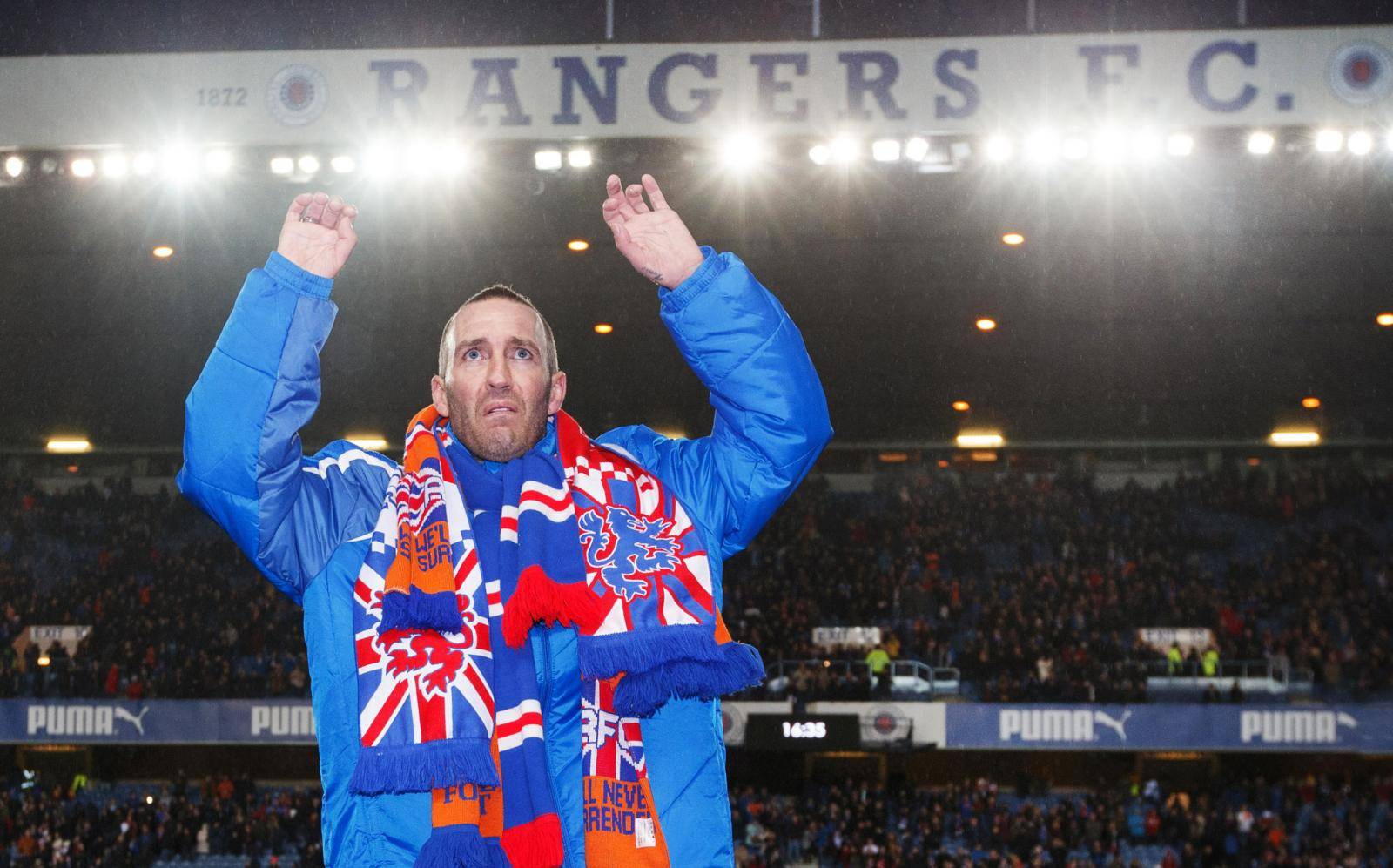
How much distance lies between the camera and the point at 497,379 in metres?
3.13

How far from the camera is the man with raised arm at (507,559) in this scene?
9.24ft

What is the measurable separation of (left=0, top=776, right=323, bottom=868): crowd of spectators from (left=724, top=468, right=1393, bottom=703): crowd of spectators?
27.3 ft

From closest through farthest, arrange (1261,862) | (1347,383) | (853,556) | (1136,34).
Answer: (1136,34), (1261,862), (1347,383), (853,556)

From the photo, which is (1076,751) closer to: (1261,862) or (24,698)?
(1261,862)

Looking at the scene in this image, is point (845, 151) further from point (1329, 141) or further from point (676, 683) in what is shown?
point (676, 683)

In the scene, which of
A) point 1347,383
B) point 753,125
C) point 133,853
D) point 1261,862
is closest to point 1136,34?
point 753,125

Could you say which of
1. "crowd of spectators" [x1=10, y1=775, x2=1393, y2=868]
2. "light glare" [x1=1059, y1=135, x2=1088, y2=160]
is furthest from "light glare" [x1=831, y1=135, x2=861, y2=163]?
"crowd of spectators" [x1=10, y1=775, x2=1393, y2=868]

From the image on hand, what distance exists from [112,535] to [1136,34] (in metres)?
24.9

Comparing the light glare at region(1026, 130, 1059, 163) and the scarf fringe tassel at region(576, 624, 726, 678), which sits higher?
the light glare at region(1026, 130, 1059, 163)

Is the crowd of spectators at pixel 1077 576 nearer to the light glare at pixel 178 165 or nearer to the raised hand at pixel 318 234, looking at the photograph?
the light glare at pixel 178 165

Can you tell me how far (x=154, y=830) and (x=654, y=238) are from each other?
77.8 feet

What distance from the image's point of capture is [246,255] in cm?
1980

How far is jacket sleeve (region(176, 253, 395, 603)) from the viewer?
281cm

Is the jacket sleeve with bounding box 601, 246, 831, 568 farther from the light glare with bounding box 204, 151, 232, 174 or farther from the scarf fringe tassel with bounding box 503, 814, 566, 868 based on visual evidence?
the light glare with bounding box 204, 151, 232, 174
